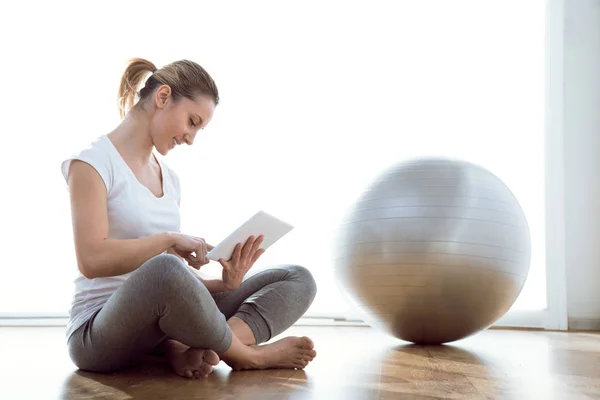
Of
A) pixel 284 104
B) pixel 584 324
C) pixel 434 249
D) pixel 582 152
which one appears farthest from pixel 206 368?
pixel 582 152

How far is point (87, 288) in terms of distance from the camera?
1831mm

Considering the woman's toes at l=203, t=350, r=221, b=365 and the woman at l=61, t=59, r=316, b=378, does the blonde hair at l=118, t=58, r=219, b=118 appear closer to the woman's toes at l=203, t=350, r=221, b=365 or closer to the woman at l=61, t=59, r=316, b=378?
the woman at l=61, t=59, r=316, b=378

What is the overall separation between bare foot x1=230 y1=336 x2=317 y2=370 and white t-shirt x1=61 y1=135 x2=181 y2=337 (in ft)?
1.27

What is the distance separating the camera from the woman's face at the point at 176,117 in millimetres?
1864

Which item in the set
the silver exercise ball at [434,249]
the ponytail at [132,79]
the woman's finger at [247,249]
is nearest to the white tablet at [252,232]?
the woman's finger at [247,249]

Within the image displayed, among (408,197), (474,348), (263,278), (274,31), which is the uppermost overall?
(274,31)

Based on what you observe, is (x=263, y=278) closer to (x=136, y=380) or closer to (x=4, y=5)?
(x=136, y=380)

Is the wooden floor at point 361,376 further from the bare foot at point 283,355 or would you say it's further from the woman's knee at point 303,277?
the woman's knee at point 303,277

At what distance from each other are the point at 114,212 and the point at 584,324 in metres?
2.63

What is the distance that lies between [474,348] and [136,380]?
1.30m

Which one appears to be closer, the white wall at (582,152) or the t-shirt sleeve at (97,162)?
the t-shirt sleeve at (97,162)

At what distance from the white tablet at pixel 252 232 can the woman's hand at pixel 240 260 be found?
0.5 inches

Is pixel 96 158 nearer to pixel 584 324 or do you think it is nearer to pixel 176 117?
pixel 176 117

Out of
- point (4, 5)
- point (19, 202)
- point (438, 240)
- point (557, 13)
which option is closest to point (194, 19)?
point (4, 5)
